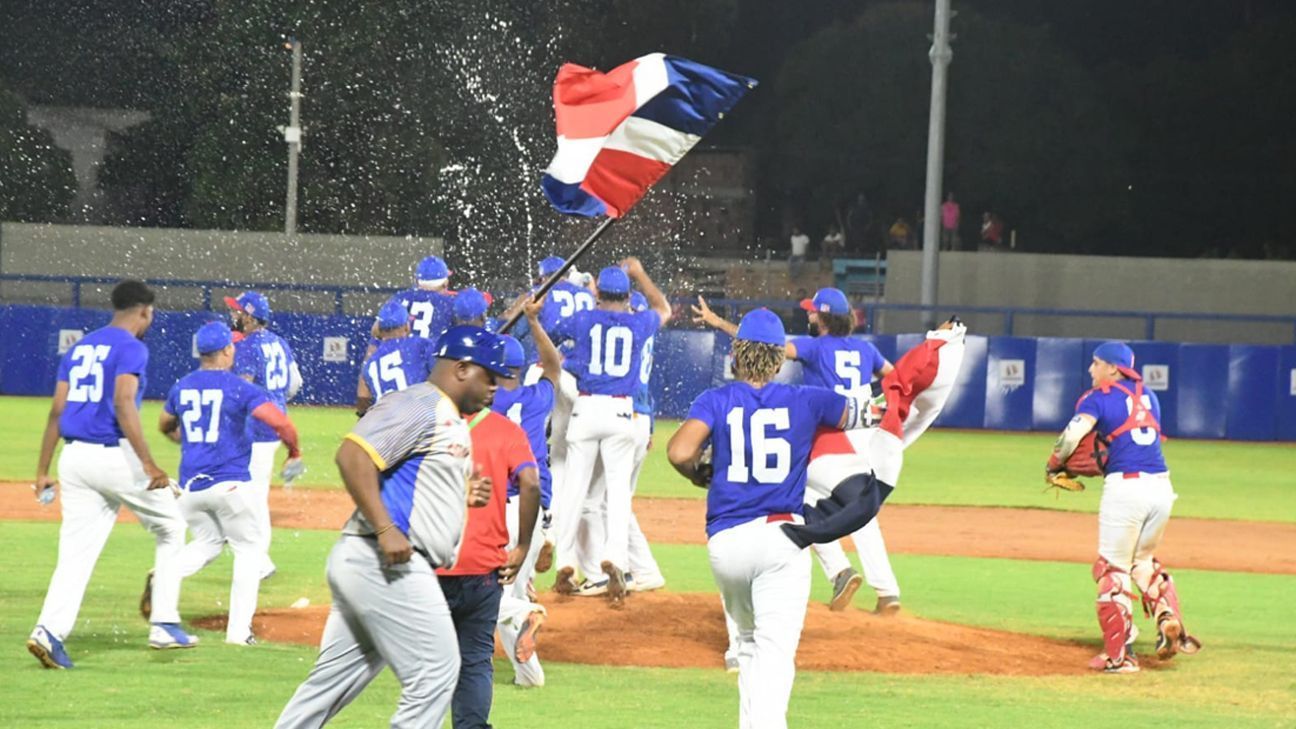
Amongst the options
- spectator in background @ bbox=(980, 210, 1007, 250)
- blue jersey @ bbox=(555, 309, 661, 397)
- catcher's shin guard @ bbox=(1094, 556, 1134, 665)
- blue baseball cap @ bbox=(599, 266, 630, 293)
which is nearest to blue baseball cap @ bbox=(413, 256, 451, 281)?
blue jersey @ bbox=(555, 309, 661, 397)

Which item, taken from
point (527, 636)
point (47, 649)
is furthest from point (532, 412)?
point (47, 649)

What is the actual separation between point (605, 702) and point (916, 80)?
45807mm

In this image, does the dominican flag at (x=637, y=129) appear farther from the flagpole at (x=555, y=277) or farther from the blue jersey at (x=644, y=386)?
the blue jersey at (x=644, y=386)

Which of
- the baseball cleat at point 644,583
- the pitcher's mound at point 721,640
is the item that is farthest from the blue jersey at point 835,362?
the baseball cleat at point 644,583

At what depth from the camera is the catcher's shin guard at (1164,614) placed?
Answer: 11.1 meters

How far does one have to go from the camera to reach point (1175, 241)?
5000 centimetres

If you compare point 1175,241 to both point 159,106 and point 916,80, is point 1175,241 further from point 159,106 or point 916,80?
point 159,106

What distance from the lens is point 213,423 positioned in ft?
34.7

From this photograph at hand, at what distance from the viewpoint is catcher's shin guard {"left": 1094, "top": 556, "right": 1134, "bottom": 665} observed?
1091 centimetres

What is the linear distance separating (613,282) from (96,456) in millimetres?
4232

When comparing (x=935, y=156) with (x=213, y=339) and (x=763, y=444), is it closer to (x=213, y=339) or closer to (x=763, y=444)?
(x=213, y=339)

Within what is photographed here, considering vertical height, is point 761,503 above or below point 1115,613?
above

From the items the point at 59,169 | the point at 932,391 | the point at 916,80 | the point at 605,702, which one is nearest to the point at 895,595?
the point at 605,702

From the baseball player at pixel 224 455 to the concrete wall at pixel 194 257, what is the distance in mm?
22517
